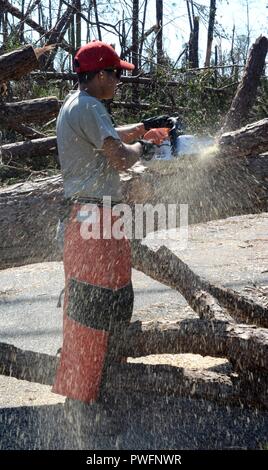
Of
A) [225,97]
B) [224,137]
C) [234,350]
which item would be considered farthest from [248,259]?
[234,350]

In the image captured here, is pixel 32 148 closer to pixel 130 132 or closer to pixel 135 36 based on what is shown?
pixel 130 132

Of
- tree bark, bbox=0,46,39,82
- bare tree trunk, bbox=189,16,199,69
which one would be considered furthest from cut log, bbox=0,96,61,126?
bare tree trunk, bbox=189,16,199,69

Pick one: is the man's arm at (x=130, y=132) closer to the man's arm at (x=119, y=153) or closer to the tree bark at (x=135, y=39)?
the man's arm at (x=119, y=153)

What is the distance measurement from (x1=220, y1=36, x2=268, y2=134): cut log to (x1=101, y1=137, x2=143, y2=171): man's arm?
6.09 ft

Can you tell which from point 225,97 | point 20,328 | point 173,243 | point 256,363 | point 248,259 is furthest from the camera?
point 225,97

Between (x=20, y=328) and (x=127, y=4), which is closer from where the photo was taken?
(x=20, y=328)

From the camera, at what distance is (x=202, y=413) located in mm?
3723

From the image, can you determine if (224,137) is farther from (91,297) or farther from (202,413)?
(202,413)

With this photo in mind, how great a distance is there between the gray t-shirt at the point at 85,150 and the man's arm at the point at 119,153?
0.11 feet

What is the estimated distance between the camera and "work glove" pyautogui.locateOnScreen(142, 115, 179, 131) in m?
3.75

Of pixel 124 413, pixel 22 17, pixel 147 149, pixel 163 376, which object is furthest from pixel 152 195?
pixel 22 17

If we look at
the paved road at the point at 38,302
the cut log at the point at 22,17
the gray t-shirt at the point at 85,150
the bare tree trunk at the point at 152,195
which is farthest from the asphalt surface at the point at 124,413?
the cut log at the point at 22,17

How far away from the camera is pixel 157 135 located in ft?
12.2

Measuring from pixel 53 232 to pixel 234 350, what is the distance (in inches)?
50.0
